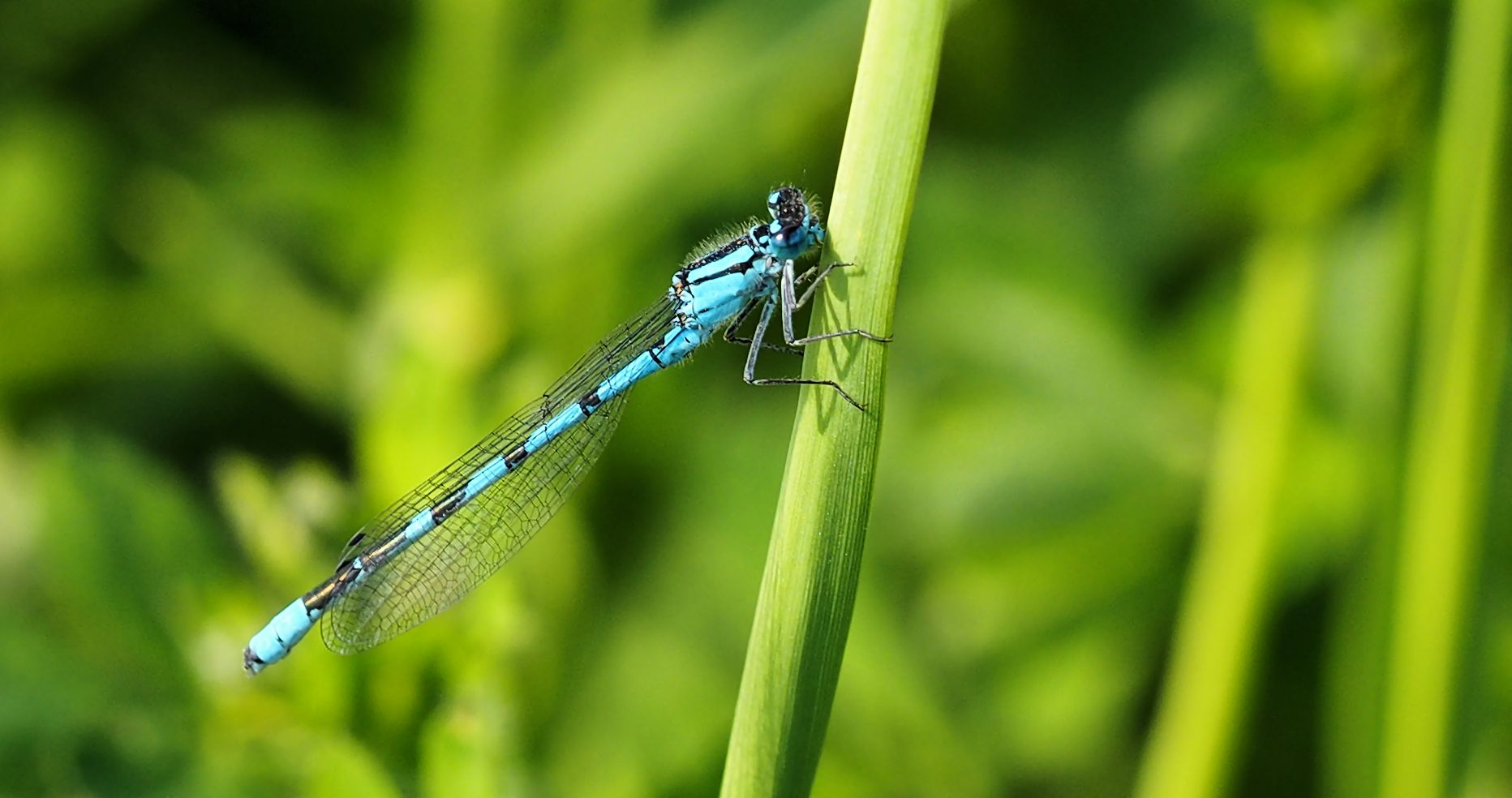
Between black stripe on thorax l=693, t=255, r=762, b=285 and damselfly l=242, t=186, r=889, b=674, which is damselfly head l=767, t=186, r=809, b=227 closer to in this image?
damselfly l=242, t=186, r=889, b=674

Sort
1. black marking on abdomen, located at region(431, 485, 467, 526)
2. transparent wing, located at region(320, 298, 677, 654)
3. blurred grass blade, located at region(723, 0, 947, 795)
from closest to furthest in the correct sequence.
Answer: blurred grass blade, located at region(723, 0, 947, 795), transparent wing, located at region(320, 298, 677, 654), black marking on abdomen, located at region(431, 485, 467, 526)

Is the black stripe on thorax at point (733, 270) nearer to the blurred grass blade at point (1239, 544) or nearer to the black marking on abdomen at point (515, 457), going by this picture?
the black marking on abdomen at point (515, 457)

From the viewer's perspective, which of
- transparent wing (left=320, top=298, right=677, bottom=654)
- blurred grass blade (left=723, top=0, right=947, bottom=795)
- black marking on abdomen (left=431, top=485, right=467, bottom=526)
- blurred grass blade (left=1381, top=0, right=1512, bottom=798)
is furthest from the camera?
black marking on abdomen (left=431, top=485, right=467, bottom=526)

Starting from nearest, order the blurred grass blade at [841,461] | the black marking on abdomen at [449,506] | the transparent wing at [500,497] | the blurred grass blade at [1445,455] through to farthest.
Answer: the blurred grass blade at [841,461]
the blurred grass blade at [1445,455]
the transparent wing at [500,497]
the black marking on abdomen at [449,506]

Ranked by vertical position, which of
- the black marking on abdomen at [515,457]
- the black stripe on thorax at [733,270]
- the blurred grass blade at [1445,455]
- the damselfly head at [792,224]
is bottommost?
the blurred grass blade at [1445,455]

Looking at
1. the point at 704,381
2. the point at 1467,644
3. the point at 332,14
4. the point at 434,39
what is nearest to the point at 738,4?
the point at 434,39

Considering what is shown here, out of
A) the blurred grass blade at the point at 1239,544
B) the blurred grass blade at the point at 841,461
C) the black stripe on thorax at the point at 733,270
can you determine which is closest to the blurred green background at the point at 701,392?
the blurred grass blade at the point at 1239,544

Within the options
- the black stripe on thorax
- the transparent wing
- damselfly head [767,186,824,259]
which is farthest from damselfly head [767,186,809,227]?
the transparent wing
